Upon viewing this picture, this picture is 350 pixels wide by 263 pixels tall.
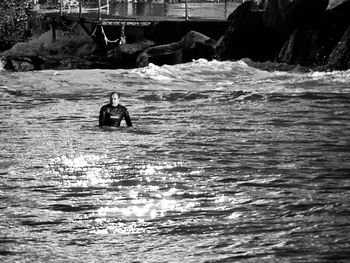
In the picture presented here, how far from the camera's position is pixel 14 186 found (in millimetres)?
14367

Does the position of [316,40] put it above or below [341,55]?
above

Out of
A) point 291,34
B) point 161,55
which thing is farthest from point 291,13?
point 161,55

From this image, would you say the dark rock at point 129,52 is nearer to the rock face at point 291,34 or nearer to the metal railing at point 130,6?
the rock face at point 291,34

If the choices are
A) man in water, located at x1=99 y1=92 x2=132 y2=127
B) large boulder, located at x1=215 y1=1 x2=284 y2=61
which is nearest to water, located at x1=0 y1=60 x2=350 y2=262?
man in water, located at x1=99 y1=92 x2=132 y2=127

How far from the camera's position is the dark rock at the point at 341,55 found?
1222 inches

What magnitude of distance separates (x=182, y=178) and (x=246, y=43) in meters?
22.4

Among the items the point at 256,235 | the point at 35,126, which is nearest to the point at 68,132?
the point at 35,126

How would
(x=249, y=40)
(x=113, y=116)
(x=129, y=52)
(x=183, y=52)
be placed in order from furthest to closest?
(x=129, y=52)
(x=183, y=52)
(x=249, y=40)
(x=113, y=116)

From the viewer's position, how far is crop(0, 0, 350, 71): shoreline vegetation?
3272 centimetres

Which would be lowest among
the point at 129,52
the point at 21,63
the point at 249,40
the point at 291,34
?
the point at 21,63

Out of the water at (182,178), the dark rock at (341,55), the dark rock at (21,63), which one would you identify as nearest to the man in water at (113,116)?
the water at (182,178)

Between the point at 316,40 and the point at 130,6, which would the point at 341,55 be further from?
the point at 130,6

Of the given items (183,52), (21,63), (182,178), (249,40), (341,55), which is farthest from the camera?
(21,63)

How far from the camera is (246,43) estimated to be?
3656cm
